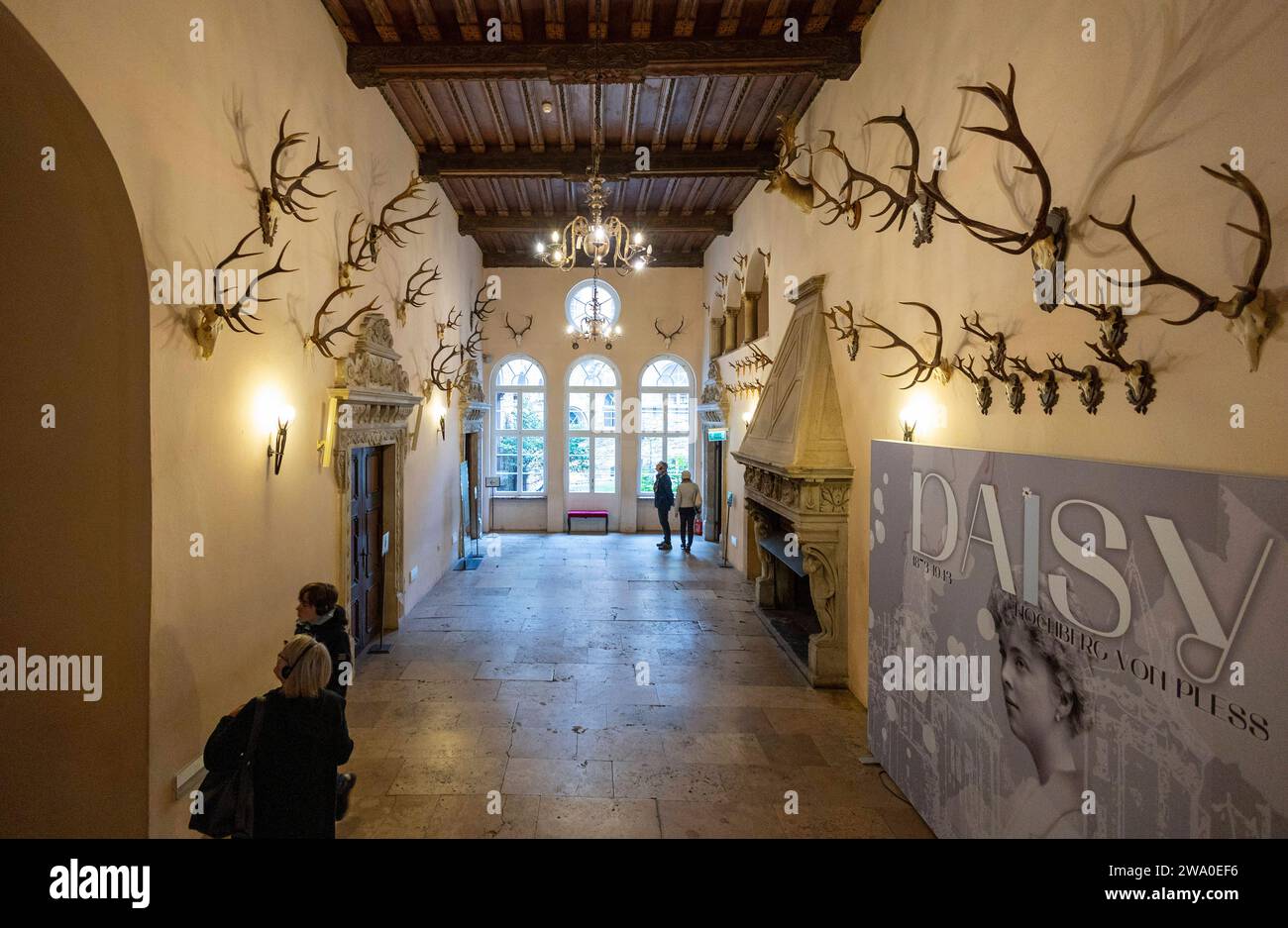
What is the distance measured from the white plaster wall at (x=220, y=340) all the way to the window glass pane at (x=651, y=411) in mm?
8790

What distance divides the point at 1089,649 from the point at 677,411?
12085 mm

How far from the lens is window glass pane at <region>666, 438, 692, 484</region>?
1446 cm

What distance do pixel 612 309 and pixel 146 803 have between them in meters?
12.0

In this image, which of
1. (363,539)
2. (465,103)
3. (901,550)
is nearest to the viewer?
(901,550)

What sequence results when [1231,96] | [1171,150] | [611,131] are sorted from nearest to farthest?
[1231,96] → [1171,150] → [611,131]

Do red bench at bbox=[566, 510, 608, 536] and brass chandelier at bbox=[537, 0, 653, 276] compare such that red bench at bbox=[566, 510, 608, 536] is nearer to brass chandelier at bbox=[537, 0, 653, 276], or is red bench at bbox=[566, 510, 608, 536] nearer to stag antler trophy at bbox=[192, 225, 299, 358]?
brass chandelier at bbox=[537, 0, 653, 276]

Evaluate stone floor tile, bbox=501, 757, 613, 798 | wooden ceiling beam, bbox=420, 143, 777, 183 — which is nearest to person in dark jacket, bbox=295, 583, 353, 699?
stone floor tile, bbox=501, 757, 613, 798

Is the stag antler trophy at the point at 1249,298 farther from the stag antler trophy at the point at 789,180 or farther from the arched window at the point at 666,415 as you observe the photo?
the arched window at the point at 666,415

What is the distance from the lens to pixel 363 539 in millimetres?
6566

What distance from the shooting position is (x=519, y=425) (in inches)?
566

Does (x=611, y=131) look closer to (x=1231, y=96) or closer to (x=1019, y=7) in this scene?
(x=1019, y=7)

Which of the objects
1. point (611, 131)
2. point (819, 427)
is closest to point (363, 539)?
point (819, 427)

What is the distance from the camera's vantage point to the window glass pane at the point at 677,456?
14461mm

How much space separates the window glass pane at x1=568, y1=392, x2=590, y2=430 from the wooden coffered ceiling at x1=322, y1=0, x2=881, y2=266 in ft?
15.0
